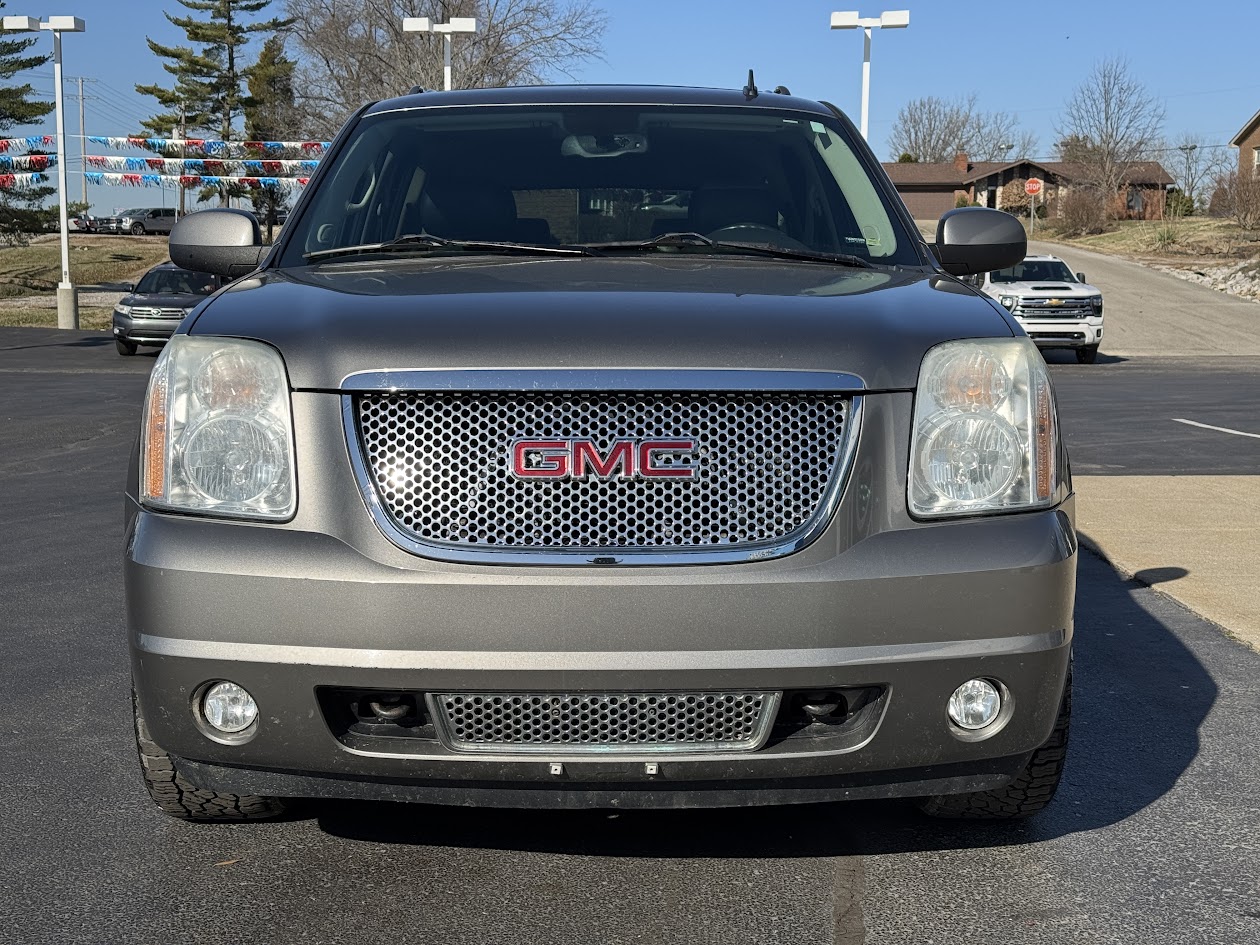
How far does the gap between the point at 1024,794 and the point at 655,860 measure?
0.90m

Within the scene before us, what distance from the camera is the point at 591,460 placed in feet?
10.1

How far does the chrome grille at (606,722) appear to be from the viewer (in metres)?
3.09

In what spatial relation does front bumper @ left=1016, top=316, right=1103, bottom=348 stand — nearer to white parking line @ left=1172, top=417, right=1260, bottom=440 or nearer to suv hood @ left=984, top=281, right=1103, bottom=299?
suv hood @ left=984, top=281, right=1103, bottom=299

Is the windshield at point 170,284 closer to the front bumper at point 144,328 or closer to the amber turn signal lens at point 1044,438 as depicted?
the front bumper at point 144,328

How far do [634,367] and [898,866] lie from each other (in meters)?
1.37

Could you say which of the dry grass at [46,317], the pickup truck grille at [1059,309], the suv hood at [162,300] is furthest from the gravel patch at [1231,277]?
the dry grass at [46,317]

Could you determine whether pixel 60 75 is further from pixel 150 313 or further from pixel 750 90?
pixel 750 90

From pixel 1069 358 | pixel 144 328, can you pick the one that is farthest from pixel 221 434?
pixel 1069 358

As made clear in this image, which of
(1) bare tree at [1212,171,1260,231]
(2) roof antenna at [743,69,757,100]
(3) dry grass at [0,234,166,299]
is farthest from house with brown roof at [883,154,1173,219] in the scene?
(2) roof antenna at [743,69,757,100]

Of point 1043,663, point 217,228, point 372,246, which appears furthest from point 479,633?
point 217,228

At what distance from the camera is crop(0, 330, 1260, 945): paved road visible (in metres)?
3.25

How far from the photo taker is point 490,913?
3.30 meters

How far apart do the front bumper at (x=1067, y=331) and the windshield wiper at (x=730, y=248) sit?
20982mm

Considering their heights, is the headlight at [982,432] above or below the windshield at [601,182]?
below
